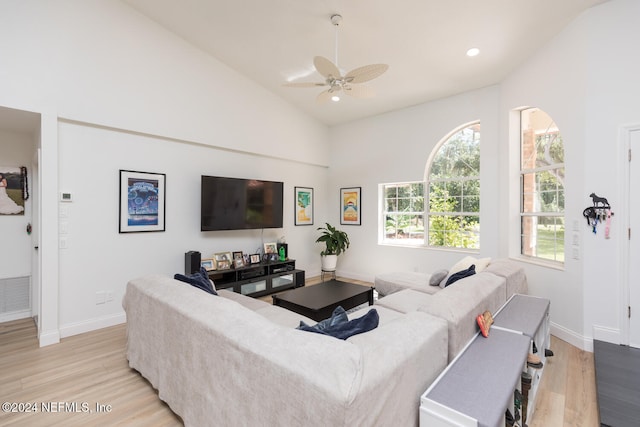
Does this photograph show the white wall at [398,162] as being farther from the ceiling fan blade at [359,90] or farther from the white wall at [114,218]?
the white wall at [114,218]

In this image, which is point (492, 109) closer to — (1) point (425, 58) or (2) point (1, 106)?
(1) point (425, 58)

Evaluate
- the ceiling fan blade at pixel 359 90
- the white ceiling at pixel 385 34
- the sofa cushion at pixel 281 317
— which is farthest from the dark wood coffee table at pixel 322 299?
the white ceiling at pixel 385 34

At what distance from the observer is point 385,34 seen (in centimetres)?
332

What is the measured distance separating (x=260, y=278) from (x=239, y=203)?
1247 millimetres

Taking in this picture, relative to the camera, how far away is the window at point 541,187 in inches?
137

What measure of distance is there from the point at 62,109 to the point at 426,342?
4047 mm

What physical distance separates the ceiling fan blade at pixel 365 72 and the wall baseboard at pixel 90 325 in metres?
3.84

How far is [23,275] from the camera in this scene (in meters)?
3.69

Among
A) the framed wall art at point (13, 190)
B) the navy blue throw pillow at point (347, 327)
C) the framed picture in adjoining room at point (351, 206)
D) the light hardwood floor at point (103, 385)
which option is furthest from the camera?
the framed picture in adjoining room at point (351, 206)

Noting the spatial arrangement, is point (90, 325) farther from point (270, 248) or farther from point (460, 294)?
point (460, 294)

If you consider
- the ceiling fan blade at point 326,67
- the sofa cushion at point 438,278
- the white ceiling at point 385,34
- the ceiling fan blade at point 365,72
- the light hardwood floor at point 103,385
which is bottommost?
the light hardwood floor at point 103,385

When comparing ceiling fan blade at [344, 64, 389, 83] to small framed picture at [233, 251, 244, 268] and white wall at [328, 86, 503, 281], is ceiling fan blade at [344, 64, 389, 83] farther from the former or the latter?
small framed picture at [233, 251, 244, 268]

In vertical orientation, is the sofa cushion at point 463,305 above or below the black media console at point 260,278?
above

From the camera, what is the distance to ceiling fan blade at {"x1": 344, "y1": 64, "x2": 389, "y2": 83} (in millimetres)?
2572
